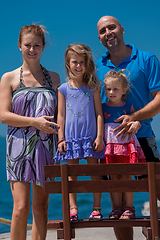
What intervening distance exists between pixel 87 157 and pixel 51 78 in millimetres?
904

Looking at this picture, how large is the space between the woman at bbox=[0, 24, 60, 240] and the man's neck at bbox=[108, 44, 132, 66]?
0.77 metres

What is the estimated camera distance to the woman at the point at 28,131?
10.4ft

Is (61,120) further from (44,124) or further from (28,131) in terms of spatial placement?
(28,131)

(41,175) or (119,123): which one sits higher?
(119,123)

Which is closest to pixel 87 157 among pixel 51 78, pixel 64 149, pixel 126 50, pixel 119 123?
pixel 64 149

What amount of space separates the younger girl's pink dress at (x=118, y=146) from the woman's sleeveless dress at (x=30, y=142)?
0.53 metres

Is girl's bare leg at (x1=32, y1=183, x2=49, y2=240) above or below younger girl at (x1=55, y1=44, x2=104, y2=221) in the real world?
below

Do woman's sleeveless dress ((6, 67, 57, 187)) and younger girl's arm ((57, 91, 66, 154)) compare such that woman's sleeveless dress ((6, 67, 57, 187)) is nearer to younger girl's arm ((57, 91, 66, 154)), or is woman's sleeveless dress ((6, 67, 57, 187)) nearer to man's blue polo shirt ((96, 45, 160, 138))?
younger girl's arm ((57, 91, 66, 154))

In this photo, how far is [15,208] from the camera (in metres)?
3.14

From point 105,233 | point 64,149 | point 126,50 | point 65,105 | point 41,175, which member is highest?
point 126,50

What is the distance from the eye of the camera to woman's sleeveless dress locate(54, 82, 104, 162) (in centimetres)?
319

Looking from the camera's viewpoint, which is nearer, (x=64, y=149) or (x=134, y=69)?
(x=64, y=149)

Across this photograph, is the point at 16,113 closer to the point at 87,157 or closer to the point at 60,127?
the point at 60,127

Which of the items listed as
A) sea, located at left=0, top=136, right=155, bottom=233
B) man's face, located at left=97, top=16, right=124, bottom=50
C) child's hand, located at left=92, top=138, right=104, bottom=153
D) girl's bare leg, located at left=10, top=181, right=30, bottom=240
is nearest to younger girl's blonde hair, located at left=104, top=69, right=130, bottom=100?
man's face, located at left=97, top=16, right=124, bottom=50
